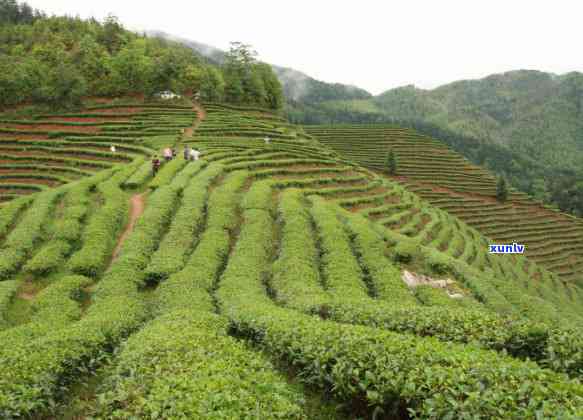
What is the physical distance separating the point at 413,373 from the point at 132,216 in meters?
18.7

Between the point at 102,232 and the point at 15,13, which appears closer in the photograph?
the point at 102,232

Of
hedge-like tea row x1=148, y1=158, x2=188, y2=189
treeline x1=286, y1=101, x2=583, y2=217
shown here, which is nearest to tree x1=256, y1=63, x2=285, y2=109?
hedge-like tea row x1=148, y1=158, x2=188, y2=189

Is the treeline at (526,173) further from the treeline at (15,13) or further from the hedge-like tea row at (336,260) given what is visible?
the treeline at (15,13)

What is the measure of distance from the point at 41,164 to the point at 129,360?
1324 inches

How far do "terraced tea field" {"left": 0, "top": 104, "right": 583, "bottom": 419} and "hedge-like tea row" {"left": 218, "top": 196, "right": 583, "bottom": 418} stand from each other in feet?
0.11

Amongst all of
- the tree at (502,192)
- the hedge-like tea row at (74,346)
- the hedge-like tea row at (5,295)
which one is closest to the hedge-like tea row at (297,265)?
the hedge-like tea row at (74,346)

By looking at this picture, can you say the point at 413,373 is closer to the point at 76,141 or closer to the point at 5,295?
the point at 5,295

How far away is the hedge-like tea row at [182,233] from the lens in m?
15.5

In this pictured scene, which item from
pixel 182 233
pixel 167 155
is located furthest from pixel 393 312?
pixel 167 155

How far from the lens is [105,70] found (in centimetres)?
5644

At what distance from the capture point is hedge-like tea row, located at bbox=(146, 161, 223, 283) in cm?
1553

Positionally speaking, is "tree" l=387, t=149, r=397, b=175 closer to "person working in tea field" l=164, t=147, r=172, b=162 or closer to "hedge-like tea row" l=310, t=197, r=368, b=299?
"person working in tea field" l=164, t=147, r=172, b=162

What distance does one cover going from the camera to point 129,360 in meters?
8.27

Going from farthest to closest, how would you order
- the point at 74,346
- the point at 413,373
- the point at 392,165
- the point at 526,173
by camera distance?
1. the point at 526,173
2. the point at 392,165
3. the point at 74,346
4. the point at 413,373
